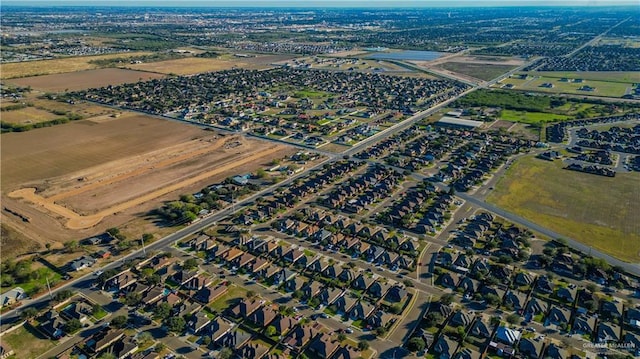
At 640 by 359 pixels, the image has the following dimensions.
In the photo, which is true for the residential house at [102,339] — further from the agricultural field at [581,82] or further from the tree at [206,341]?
the agricultural field at [581,82]

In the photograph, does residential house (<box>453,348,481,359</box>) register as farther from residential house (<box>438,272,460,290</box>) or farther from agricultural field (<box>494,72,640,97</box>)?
agricultural field (<box>494,72,640,97</box>)

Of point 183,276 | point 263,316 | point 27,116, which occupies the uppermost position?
point 27,116

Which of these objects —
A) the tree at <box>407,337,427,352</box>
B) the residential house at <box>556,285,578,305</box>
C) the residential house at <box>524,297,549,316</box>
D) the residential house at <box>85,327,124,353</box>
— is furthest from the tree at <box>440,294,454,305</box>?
→ the residential house at <box>85,327,124,353</box>

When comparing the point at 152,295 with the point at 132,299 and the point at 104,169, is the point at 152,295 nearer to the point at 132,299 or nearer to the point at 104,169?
the point at 132,299

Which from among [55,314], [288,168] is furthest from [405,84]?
[55,314]

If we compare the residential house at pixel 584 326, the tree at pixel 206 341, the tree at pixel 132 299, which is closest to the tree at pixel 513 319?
the residential house at pixel 584 326

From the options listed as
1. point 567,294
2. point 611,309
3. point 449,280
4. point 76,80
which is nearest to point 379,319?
point 449,280
